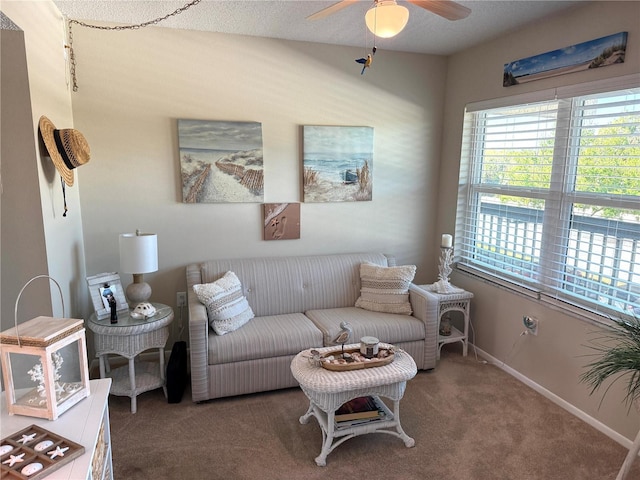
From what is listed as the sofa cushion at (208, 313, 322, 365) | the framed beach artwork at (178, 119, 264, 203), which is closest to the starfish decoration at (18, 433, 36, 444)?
the sofa cushion at (208, 313, 322, 365)

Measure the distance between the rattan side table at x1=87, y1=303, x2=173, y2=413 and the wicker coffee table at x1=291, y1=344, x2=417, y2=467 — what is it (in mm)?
1026

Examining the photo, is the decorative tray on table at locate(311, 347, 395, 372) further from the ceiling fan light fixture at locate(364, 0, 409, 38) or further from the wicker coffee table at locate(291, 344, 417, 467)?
the ceiling fan light fixture at locate(364, 0, 409, 38)

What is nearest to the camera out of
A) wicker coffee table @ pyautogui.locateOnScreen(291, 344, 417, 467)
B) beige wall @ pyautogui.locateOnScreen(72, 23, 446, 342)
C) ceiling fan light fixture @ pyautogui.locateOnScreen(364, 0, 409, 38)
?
ceiling fan light fixture @ pyautogui.locateOnScreen(364, 0, 409, 38)

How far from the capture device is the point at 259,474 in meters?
2.25

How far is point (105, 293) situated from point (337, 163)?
6.88ft

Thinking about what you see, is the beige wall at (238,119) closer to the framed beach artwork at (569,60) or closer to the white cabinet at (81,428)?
the framed beach artwork at (569,60)

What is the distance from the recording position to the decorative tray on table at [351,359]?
94.4 inches

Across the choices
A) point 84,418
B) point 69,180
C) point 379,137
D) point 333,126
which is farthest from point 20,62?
point 379,137

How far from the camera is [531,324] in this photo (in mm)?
3158

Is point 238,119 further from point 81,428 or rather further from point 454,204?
point 81,428

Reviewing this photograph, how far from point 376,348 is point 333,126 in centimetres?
201

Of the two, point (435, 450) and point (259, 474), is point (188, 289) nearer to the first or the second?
point (259, 474)

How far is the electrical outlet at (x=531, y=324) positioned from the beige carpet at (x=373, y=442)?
0.43 metres

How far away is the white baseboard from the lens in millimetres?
2568
